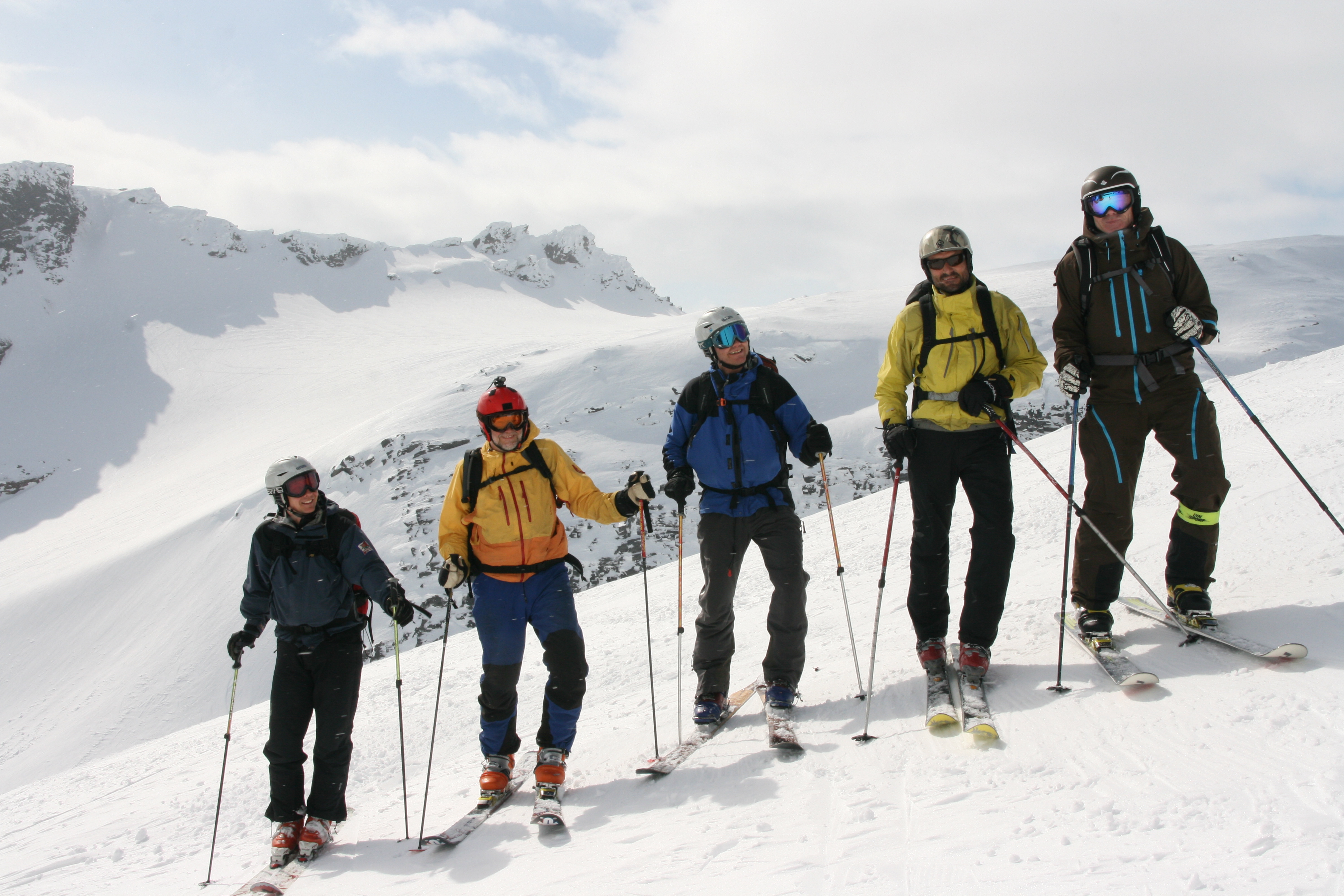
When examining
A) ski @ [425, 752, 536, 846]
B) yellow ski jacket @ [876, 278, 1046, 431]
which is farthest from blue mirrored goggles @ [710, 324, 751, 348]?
ski @ [425, 752, 536, 846]

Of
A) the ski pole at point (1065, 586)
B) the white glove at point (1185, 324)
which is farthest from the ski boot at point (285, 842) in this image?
the white glove at point (1185, 324)

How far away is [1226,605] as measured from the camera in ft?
13.6

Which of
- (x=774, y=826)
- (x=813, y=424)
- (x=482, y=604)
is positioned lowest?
(x=774, y=826)

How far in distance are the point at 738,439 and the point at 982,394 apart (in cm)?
133

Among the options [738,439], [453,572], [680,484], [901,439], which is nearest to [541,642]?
[453,572]

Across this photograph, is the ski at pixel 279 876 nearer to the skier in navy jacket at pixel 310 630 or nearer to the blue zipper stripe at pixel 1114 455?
the skier in navy jacket at pixel 310 630

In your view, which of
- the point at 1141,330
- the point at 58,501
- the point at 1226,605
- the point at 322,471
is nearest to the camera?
the point at 1141,330

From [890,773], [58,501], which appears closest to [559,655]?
[890,773]

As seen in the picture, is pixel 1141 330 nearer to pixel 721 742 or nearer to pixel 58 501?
pixel 721 742

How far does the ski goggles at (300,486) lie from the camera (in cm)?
434

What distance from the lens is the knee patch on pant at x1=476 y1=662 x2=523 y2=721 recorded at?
4270 mm

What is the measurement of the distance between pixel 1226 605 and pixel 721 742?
2.91m

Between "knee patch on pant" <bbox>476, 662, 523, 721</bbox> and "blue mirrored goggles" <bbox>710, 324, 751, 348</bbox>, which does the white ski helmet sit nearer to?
"blue mirrored goggles" <bbox>710, 324, 751, 348</bbox>

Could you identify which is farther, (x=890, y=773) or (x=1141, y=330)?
(x=1141, y=330)
